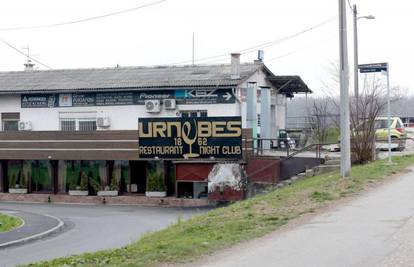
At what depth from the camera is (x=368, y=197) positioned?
53.5 feet

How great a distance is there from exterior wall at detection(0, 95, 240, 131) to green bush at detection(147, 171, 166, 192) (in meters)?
3.48

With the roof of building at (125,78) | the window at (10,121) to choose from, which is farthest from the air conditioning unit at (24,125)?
the roof of building at (125,78)

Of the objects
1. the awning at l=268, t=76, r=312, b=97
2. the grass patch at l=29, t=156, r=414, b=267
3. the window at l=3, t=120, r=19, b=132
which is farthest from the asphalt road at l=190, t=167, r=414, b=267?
the window at l=3, t=120, r=19, b=132

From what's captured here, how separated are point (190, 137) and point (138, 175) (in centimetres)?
435

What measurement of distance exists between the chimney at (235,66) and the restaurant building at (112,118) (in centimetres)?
5

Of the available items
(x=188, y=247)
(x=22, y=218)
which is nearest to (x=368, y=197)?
(x=188, y=247)

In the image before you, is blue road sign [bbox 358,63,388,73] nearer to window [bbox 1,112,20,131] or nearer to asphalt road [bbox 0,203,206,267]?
asphalt road [bbox 0,203,206,267]

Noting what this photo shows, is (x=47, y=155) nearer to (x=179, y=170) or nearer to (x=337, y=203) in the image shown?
(x=179, y=170)

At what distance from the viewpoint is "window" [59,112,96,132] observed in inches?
1502

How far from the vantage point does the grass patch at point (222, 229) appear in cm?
1066

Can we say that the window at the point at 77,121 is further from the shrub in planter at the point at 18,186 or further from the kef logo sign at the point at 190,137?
the kef logo sign at the point at 190,137

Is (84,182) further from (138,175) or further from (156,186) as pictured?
(156,186)

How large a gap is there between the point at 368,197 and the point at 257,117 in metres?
19.0

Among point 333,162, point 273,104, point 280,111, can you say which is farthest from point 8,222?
point 280,111
